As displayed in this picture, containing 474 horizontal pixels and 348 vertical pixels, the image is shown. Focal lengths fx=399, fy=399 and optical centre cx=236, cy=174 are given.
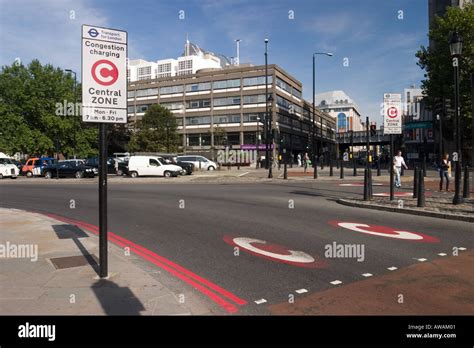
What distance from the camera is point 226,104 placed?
76875 mm

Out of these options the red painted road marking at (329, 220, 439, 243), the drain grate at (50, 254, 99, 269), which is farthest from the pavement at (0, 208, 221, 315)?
the red painted road marking at (329, 220, 439, 243)

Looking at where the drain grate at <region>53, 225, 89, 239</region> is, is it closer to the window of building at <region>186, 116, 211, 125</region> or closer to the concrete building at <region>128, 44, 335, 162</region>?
the concrete building at <region>128, 44, 335, 162</region>

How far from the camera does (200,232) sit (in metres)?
8.98

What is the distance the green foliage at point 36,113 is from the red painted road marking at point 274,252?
4707cm

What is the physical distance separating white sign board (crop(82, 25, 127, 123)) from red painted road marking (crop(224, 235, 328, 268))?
3.28 m

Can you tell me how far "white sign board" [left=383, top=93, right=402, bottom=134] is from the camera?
536 inches

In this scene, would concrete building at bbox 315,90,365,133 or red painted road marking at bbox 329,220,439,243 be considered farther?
concrete building at bbox 315,90,365,133

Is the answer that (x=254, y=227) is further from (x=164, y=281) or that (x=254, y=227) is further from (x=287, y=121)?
(x=287, y=121)

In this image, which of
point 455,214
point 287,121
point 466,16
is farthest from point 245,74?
point 455,214

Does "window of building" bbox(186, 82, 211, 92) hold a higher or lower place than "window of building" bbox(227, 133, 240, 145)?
higher

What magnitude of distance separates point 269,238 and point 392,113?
7.96m

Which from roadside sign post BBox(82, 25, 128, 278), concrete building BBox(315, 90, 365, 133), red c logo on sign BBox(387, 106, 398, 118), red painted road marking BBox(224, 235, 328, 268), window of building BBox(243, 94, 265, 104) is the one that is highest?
concrete building BBox(315, 90, 365, 133)
